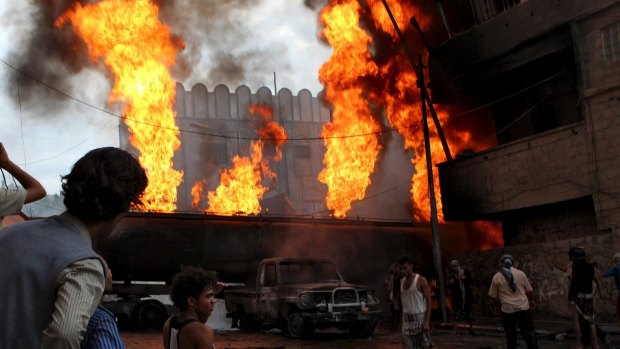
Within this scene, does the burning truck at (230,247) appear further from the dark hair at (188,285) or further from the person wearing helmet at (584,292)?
the dark hair at (188,285)

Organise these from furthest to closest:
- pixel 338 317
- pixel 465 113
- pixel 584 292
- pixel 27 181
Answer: pixel 465 113, pixel 338 317, pixel 584 292, pixel 27 181

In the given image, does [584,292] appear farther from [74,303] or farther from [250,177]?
[250,177]

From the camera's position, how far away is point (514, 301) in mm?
10047

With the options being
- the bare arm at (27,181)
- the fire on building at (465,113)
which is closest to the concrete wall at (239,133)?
the fire on building at (465,113)

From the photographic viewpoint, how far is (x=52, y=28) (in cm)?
2609

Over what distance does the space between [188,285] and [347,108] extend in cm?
2619

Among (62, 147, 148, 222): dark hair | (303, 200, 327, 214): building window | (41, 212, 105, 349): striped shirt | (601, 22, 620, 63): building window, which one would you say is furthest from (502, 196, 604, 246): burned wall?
(303, 200, 327, 214): building window

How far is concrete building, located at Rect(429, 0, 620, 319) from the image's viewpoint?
1820 centimetres

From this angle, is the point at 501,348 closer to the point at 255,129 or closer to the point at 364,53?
the point at 364,53

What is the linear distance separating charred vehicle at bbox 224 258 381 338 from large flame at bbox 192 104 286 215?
33.4 feet

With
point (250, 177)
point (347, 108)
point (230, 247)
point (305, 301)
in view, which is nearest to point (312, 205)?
point (250, 177)

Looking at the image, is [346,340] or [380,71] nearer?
[346,340]

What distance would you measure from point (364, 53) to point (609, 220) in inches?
555

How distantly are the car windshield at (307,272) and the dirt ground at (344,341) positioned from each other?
138 centimetres
